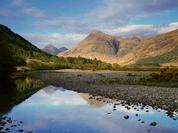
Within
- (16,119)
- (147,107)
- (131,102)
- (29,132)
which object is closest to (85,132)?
(29,132)

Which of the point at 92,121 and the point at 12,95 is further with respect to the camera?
the point at 12,95

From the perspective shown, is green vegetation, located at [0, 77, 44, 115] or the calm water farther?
green vegetation, located at [0, 77, 44, 115]

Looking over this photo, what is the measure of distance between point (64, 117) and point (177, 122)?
10.6 metres

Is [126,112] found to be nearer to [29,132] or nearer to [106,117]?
[106,117]

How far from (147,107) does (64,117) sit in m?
9.28

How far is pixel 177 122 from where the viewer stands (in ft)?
89.3

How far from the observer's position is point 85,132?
24.5m

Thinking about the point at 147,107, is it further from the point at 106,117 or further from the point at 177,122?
the point at 177,122

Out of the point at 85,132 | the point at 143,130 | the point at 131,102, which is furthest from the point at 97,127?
the point at 131,102

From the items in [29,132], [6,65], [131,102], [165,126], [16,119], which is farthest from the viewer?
[6,65]

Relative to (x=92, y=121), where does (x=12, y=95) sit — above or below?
above

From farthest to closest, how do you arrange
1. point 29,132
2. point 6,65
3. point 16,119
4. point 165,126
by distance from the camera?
1. point 6,65
2. point 16,119
3. point 165,126
4. point 29,132

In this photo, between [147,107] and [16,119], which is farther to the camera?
→ [147,107]

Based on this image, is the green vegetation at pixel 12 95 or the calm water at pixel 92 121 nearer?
the calm water at pixel 92 121
